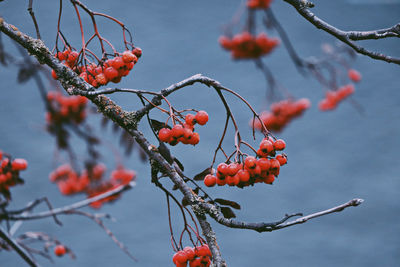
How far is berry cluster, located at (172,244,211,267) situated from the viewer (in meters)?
0.79

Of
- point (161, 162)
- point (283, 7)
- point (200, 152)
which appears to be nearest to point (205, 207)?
point (161, 162)

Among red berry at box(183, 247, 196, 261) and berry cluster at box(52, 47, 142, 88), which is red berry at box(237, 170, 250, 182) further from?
berry cluster at box(52, 47, 142, 88)

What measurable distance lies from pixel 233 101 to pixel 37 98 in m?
1.74

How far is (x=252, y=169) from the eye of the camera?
84 centimetres

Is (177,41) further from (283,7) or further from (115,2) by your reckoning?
(283,7)

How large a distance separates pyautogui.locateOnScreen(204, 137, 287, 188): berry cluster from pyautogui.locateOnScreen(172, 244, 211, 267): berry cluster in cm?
11

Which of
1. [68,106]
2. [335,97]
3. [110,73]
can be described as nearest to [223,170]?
[110,73]

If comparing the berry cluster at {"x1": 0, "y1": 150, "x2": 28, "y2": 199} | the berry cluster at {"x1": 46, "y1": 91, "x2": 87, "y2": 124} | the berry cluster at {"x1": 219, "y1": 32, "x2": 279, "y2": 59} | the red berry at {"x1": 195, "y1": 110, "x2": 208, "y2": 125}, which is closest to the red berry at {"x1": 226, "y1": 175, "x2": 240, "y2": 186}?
the red berry at {"x1": 195, "y1": 110, "x2": 208, "y2": 125}

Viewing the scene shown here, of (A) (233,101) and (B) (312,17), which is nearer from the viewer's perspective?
(B) (312,17)

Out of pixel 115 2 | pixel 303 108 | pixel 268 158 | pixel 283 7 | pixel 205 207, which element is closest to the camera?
pixel 205 207

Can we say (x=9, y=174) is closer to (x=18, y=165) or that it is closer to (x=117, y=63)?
(x=18, y=165)

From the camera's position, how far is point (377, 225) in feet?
13.3

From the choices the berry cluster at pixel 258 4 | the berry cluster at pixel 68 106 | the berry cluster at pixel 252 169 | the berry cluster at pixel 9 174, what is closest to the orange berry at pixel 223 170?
the berry cluster at pixel 252 169

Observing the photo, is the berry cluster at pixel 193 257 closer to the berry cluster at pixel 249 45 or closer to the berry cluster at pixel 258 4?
the berry cluster at pixel 258 4
